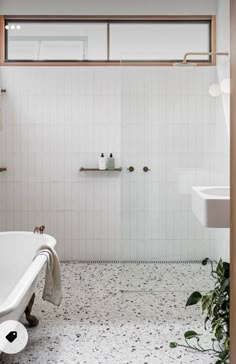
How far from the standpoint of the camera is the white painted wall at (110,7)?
171 inches

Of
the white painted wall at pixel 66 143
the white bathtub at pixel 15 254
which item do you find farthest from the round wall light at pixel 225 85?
the white bathtub at pixel 15 254

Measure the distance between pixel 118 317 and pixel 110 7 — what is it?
313 cm

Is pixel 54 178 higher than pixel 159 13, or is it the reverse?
pixel 159 13

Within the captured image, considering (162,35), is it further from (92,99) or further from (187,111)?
(187,111)

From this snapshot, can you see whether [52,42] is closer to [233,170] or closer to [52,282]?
[52,282]

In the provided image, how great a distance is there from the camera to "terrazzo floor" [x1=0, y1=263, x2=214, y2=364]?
2449mm

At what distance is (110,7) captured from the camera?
4363 mm

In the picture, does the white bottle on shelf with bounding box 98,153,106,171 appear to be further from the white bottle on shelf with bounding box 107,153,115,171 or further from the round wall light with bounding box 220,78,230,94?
the round wall light with bounding box 220,78,230,94

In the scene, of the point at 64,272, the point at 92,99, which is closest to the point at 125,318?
the point at 64,272

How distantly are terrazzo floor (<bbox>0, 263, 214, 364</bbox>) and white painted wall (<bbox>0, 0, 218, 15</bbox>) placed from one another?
2.62 metres

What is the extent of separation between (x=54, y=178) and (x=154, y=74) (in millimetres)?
1662

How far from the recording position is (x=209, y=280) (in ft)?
11.6

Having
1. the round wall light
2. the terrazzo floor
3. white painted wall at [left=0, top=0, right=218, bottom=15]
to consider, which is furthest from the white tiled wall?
the round wall light

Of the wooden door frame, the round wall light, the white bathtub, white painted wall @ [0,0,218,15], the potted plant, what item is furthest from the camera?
white painted wall @ [0,0,218,15]
